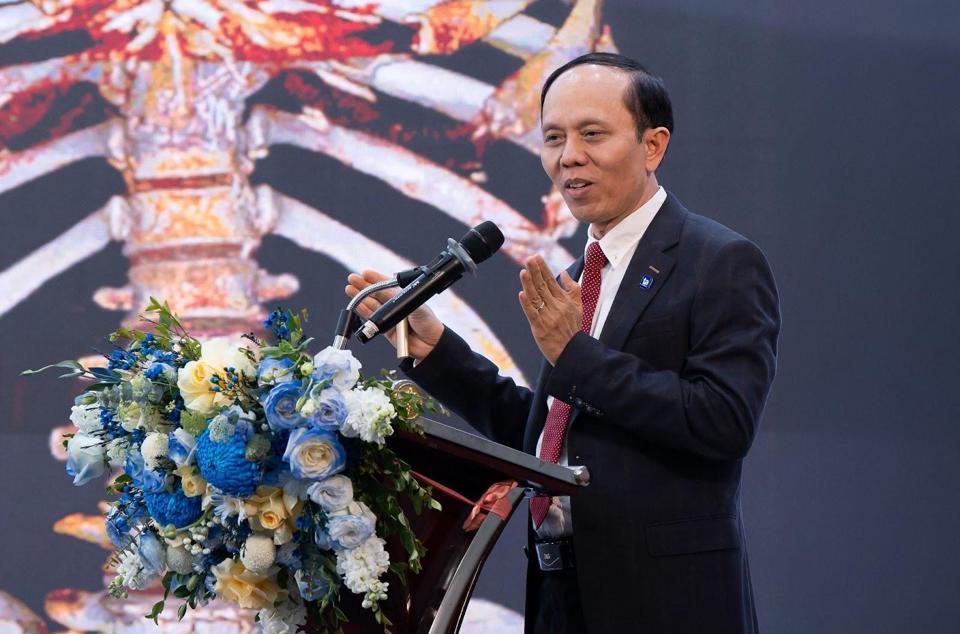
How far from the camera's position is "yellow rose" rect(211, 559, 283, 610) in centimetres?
133

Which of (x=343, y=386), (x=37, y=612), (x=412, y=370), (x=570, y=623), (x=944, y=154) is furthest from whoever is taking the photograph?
(x=944, y=154)

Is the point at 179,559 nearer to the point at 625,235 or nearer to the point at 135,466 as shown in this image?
the point at 135,466

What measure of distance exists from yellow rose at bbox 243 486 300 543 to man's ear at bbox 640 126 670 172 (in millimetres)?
1029

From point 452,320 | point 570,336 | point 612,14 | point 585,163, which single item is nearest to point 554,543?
point 570,336

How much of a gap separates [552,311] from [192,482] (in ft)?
2.09

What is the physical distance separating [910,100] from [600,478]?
237 cm

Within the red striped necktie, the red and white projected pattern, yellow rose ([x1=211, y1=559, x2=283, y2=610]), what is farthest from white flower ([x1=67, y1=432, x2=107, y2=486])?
the red and white projected pattern

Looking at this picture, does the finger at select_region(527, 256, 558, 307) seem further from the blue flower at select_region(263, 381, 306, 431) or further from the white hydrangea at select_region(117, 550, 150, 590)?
the white hydrangea at select_region(117, 550, 150, 590)

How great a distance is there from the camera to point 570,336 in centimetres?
170

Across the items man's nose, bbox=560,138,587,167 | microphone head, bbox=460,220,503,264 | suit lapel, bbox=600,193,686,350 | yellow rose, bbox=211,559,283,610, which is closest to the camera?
yellow rose, bbox=211,559,283,610

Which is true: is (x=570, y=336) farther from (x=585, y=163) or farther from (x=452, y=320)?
(x=452, y=320)

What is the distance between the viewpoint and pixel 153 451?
1343 millimetres

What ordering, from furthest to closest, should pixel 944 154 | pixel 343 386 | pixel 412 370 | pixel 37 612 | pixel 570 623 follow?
pixel 944 154
pixel 37 612
pixel 412 370
pixel 570 623
pixel 343 386

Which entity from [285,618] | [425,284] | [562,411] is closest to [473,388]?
[562,411]
